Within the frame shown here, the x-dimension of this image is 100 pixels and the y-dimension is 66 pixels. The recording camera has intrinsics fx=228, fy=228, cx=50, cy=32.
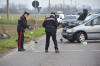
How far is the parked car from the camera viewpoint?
43.7 feet

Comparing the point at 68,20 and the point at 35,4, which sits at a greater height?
the point at 35,4

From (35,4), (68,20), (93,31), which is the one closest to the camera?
(93,31)

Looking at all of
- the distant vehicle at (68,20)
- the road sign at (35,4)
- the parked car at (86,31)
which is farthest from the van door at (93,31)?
the distant vehicle at (68,20)

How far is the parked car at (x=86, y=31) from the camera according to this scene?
13312 mm

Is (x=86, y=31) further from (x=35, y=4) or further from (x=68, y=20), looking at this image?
(x=68, y=20)

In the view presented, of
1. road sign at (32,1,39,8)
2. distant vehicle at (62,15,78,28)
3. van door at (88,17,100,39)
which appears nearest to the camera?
van door at (88,17,100,39)

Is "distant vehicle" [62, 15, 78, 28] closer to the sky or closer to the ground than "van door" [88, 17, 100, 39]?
closer to the sky

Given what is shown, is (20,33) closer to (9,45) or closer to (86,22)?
(9,45)

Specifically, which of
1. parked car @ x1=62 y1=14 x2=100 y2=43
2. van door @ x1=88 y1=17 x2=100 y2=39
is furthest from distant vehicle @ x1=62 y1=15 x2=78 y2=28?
van door @ x1=88 y1=17 x2=100 y2=39

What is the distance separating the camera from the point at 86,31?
13359mm

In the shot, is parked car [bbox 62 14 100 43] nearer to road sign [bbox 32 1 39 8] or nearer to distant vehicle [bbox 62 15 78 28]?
road sign [bbox 32 1 39 8]

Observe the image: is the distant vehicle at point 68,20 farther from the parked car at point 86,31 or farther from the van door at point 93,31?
the van door at point 93,31

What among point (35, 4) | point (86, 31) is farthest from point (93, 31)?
point (35, 4)

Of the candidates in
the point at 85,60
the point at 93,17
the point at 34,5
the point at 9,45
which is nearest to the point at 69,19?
the point at 34,5
